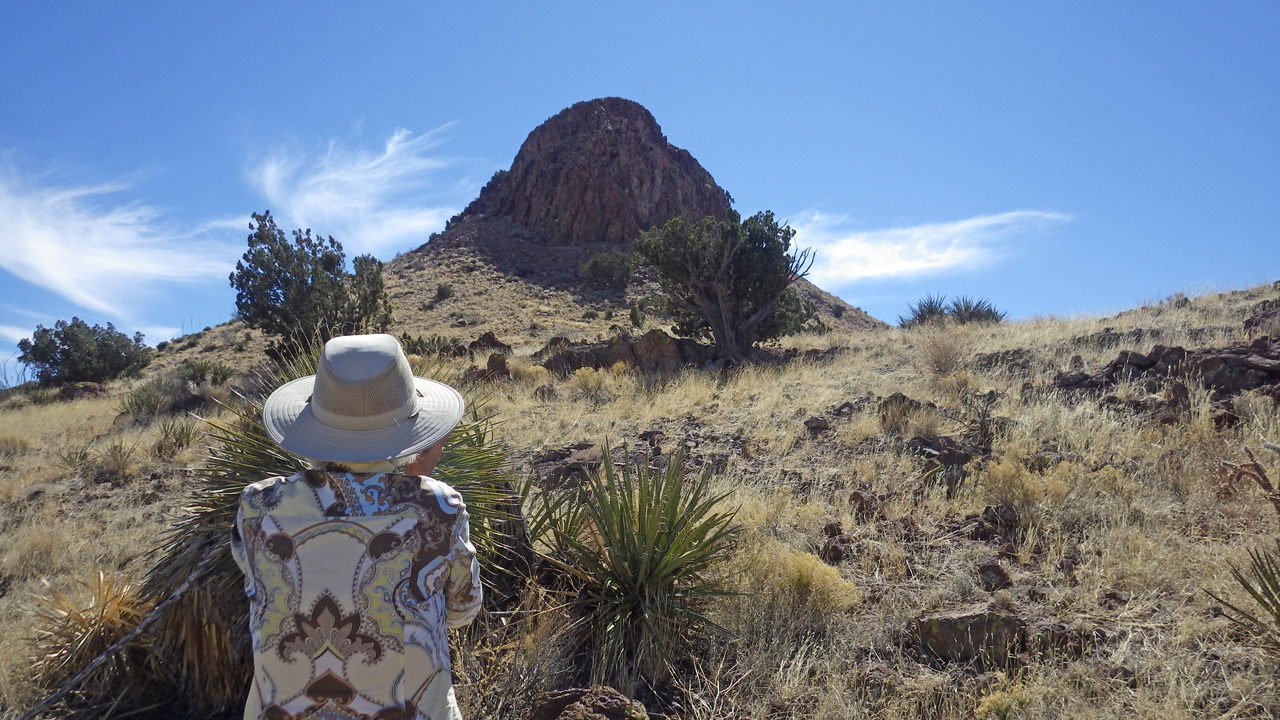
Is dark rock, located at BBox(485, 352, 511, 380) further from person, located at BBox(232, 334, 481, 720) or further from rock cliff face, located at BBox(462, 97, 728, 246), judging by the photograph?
rock cliff face, located at BBox(462, 97, 728, 246)

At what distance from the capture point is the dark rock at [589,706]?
3016mm

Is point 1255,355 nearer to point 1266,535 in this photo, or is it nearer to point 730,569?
point 1266,535

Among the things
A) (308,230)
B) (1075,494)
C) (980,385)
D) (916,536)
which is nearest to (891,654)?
(916,536)

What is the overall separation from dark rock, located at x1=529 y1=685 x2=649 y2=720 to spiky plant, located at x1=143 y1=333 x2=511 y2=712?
0.97 metres

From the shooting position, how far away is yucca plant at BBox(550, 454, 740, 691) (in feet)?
12.3

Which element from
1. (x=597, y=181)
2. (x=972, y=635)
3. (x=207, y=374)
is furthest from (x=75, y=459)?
(x=597, y=181)

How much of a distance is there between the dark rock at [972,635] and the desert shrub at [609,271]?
4469 cm

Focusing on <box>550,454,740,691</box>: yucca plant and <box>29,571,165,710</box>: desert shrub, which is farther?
<box>550,454,740,691</box>: yucca plant

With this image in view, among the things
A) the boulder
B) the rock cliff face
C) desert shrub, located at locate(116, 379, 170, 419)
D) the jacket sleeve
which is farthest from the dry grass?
the rock cliff face

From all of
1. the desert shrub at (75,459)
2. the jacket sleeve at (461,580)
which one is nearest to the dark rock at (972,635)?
the jacket sleeve at (461,580)

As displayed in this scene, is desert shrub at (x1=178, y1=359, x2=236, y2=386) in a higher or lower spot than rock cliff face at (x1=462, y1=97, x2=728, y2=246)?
lower

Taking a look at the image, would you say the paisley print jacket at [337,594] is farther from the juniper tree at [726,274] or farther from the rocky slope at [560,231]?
the rocky slope at [560,231]

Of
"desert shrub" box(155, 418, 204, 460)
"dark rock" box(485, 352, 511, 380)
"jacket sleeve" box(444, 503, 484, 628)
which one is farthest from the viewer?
"dark rock" box(485, 352, 511, 380)

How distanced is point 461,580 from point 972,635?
3.14 meters
